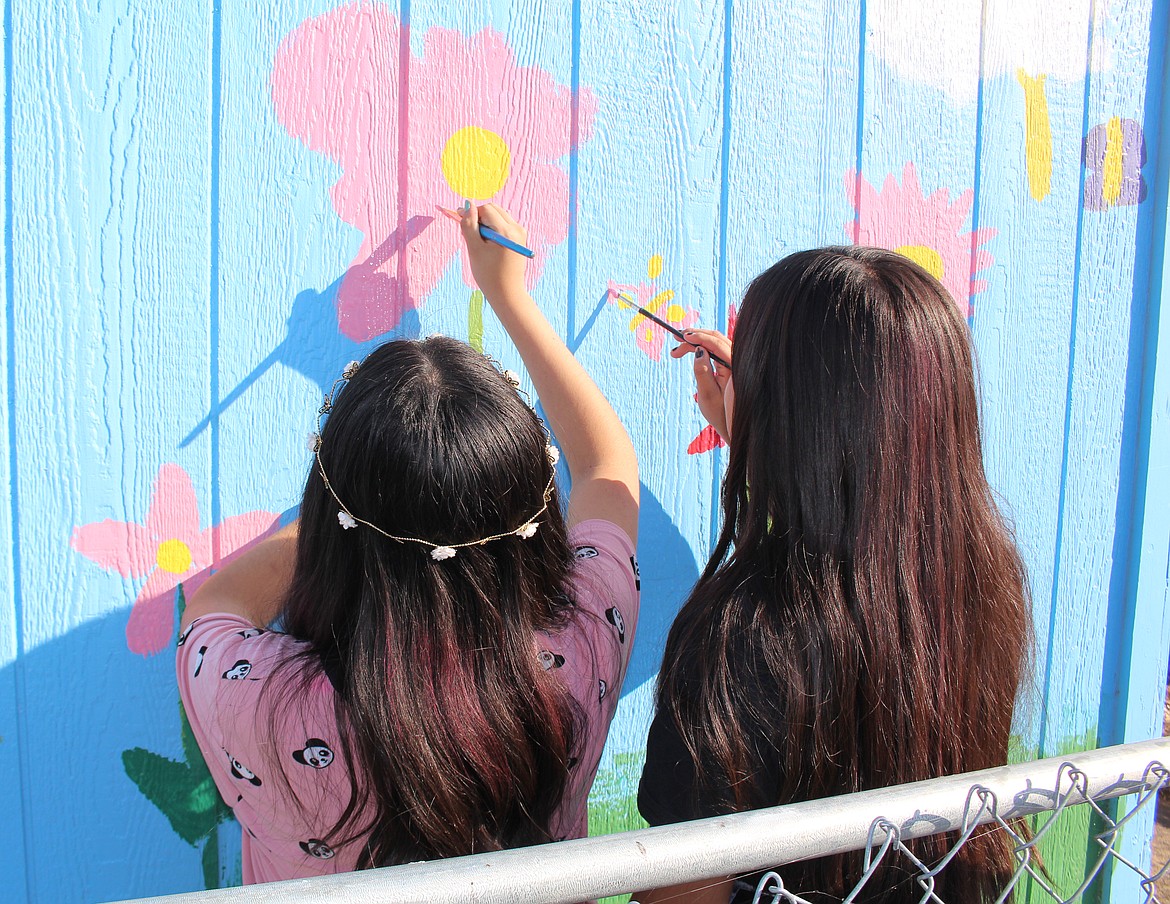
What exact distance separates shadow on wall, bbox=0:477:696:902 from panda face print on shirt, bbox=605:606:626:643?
1.76 feet

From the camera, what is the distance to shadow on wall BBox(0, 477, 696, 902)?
0.92m

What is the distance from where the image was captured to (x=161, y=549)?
95 centimetres

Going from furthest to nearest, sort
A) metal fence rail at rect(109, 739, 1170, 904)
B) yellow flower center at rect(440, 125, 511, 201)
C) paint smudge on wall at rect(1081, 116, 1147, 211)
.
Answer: paint smudge on wall at rect(1081, 116, 1147, 211) → yellow flower center at rect(440, 125, 511, 201) → metal fence rail at rect(109, 739, 1170, 904)

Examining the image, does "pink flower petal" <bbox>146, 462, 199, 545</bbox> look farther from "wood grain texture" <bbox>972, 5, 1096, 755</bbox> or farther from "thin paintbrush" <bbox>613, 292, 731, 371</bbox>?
"wood grain texture" <bbox>972, 5, 1096, 755</bbox>

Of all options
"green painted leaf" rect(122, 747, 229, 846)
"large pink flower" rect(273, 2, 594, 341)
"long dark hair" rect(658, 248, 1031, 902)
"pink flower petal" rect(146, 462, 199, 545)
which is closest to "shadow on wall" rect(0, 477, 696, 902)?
"green painted leaf" rect(122, 747, 229, 846)

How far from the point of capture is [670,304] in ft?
3.88

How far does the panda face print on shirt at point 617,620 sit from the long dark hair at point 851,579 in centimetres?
5

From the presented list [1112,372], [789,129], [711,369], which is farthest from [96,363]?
[1112,372]

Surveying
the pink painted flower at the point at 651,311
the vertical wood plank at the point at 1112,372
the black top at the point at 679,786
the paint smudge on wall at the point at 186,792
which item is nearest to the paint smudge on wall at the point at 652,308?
the pink painted flower at the point at 651,311

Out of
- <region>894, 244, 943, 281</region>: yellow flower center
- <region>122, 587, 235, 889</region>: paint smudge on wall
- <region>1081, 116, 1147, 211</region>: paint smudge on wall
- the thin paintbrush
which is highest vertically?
<region>1081, 116, 1147, 211</region>: paint smudge on wall

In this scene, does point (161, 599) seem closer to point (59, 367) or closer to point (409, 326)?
point (59, 367)

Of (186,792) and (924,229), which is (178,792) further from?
(924,229)

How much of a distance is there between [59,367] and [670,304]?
2.45 ft

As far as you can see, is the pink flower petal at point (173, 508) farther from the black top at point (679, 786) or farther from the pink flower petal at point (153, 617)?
the black top at point (679, 786)
